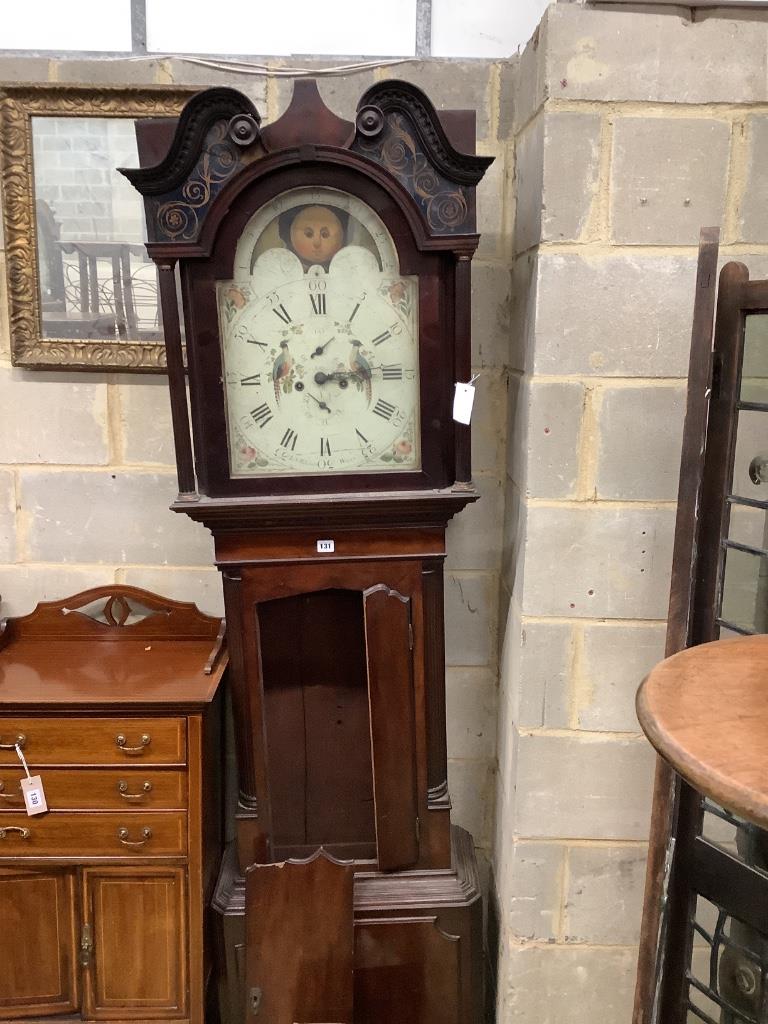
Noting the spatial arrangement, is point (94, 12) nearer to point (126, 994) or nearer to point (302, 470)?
point (302, 470)

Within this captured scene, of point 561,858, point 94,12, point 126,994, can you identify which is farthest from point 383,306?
point 126,994

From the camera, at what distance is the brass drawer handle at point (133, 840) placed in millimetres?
1487

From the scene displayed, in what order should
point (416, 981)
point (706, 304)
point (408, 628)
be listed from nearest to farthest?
point (706, 304)
point (408, 628)
point (416, 981)

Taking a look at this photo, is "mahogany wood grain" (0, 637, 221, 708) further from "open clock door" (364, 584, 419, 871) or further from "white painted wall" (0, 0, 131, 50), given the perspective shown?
"white painted wall" (0, 0, 131, 50)

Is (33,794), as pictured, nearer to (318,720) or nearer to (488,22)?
(318,720)

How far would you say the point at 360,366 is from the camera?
1313 mm

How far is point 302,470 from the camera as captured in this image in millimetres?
1340

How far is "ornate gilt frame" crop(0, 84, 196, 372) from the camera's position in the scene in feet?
5.00

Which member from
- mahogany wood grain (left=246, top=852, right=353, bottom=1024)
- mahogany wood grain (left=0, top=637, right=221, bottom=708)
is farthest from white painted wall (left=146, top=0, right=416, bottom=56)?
mahogany wood grain (left=246, top=852, right=353, bottom=1024)

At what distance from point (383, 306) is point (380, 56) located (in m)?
0.62

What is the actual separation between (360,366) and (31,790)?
963 mm

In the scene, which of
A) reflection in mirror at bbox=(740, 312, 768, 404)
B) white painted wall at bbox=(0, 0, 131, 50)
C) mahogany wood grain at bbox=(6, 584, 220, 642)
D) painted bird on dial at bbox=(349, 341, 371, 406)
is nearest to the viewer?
reflection in mirror at bbox=(740, 312, 768, 404)

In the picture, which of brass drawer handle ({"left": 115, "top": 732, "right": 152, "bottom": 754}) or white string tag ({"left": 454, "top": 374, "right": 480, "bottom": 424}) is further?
brass drawer handle ({"left": 115, "top": 732, "right": 152, "bottom": 754})

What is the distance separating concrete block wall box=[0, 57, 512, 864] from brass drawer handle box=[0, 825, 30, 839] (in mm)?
471
